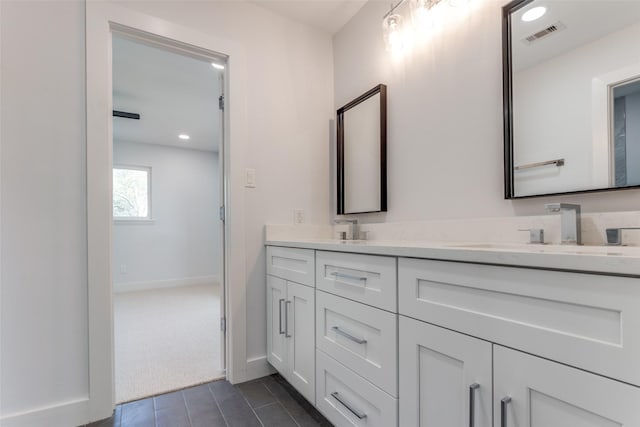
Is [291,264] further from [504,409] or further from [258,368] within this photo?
[504,409]

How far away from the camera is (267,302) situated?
6.61 ft

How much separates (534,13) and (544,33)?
0.31ft

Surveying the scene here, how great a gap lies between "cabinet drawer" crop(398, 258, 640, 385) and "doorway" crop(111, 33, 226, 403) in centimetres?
155

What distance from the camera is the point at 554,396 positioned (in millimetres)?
658

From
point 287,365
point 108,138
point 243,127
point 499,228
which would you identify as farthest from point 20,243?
point 499,228

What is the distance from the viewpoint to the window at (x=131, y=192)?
4836 millimetres

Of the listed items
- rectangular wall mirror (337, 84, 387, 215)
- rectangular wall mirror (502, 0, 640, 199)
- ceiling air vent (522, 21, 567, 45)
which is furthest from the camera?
rectangular wall mirror (337, 84, 387, 215)

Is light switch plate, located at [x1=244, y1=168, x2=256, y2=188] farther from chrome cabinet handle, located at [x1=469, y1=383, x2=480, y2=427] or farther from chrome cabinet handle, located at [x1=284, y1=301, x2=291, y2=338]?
chrome cabinet handle, located at [x1=469, y1=383, x2=480, y2=427]

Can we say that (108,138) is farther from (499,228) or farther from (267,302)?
(499,228)

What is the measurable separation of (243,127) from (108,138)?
2.43 feet

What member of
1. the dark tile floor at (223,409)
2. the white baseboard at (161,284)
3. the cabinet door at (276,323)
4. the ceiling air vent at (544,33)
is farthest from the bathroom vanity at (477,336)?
the white baseboard at (161,284)

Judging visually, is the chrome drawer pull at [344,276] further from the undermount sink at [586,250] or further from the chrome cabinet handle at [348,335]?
the undermount sink at [586,250]

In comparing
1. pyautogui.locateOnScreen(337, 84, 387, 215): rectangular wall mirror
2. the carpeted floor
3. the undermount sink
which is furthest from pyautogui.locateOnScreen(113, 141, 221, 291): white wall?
the undermount sink

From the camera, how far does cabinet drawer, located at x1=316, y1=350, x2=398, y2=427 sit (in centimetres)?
106
